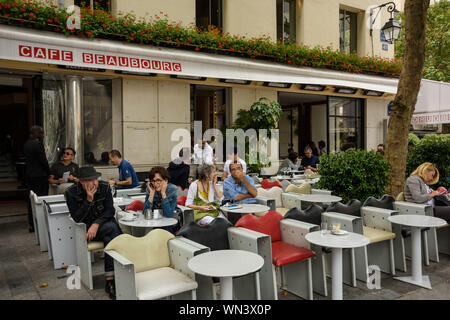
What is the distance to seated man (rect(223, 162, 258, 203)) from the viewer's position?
563 cm

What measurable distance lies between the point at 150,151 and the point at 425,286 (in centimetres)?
734

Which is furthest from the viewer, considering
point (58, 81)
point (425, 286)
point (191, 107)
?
point (191, 107)

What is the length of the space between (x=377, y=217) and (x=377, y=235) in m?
0.43

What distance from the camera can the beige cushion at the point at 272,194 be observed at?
652 cm

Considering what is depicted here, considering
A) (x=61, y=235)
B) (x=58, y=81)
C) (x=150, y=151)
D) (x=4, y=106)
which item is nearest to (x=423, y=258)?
(x=61, y=235)

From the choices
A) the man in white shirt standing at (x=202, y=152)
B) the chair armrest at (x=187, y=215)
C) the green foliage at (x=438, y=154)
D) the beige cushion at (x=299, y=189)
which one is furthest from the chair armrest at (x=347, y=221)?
the man in white shirt standing at (x=202, y=152)

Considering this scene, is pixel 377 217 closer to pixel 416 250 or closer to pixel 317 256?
pixel 416 250

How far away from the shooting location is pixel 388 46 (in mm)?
16156

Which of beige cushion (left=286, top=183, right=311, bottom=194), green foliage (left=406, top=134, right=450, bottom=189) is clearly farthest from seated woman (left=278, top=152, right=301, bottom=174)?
beige cushion (left=286, top=183, right=311, bottom=194)

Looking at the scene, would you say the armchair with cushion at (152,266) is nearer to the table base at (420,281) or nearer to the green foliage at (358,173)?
the table base at (420,281)

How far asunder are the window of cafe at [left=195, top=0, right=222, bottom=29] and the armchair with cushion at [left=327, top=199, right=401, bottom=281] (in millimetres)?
8338

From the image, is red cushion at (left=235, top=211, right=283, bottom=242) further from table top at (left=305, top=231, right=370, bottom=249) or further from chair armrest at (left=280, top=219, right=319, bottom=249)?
table top at (left=305, top=231, right=370, bottom=249)
